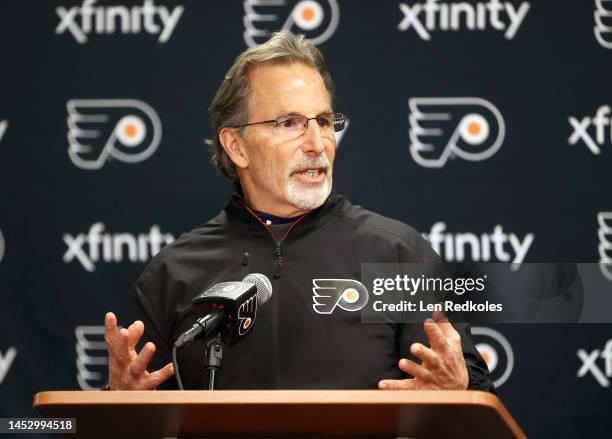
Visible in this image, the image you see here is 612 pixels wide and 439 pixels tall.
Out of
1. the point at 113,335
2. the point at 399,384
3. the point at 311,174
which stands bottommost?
the point at 399,384

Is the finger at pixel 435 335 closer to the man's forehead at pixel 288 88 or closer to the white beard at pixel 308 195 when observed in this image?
the white beard at pixel 308 195

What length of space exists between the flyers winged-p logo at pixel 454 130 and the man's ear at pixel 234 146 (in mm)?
824

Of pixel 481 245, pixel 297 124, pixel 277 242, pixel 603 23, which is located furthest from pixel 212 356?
pixel 603 23

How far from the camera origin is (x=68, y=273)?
12.6 feet

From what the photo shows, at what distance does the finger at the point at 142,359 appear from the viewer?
234 cm

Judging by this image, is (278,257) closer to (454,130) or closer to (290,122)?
(290,122)

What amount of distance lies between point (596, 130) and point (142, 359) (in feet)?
6.84

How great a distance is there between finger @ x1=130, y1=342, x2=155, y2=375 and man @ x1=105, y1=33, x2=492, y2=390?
1.19 feet

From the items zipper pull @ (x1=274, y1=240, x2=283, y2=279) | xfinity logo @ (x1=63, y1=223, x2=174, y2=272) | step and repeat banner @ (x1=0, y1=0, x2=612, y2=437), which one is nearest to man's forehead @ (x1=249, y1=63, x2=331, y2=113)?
zipper pull @ (x1=274, y1=240, x2=283, y2=279)

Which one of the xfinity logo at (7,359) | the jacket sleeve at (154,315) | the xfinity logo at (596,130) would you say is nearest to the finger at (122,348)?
the jacket sleeve at (154,315)

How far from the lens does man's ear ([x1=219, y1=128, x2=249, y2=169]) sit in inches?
126

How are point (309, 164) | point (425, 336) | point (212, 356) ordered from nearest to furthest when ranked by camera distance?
1. point (212, 356)
2. point (425, 336)
3. point (309, 164)

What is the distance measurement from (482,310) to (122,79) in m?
1.78

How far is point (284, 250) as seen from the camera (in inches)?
117
